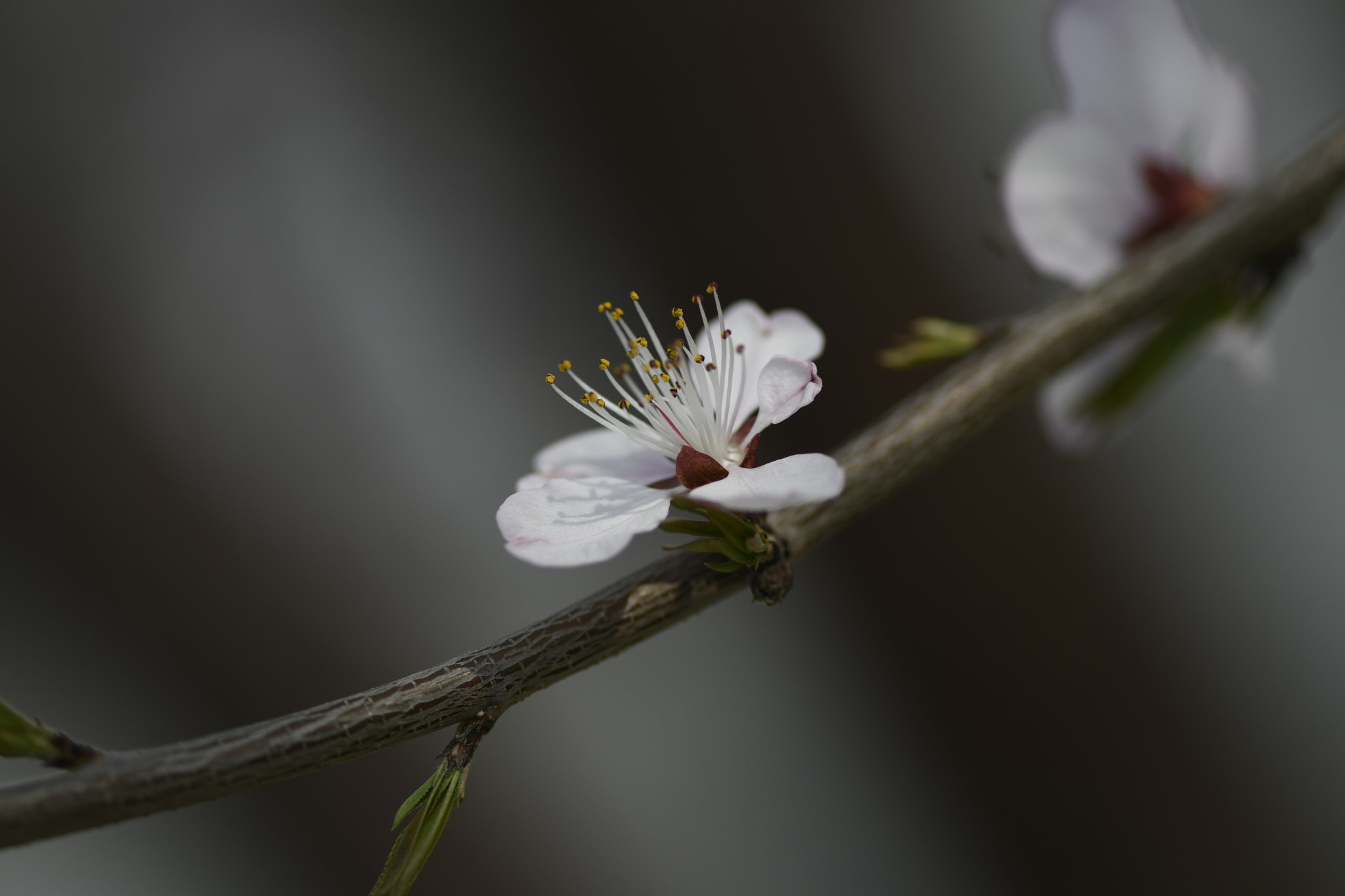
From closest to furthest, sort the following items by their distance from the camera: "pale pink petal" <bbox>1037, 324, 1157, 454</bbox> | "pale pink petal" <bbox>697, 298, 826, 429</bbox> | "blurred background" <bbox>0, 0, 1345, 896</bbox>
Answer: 1. "pale pink petal" <bbox>697, 298, 826, 429</bbox>
2. "pale pink petal" <bbox>1037, 324, 1157, 454</bbox>
3. "blurred background" <bbox>0, 0, 1345, 896</bbox>

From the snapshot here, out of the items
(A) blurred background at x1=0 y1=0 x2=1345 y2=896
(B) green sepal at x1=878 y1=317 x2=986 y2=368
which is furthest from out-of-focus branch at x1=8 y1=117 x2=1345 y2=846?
(A) blurred background at x1=0 y1=0 x2=1345 y2=896

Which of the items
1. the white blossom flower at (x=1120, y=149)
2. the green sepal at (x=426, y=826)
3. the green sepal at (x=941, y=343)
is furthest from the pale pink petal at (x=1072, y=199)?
the green sepal at (x=426, y=826)

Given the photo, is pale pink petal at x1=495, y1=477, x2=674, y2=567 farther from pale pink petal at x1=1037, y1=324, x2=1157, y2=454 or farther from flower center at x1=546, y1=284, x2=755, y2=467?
pale pink petal at x1=1037, y1=324, x2=1157, y2=454

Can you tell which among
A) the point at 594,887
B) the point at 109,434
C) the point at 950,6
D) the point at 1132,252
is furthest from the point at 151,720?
the point at 950,6

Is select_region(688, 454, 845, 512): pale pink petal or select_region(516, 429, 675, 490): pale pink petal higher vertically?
select_region(516, 429, 675, 490): pale pink petal

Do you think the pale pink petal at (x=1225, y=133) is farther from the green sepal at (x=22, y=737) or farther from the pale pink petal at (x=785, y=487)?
the green sepal at (x=22, y=737)

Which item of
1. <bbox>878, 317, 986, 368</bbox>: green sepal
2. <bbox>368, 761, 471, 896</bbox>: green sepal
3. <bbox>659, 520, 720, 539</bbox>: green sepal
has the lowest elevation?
<bbox>368, 761, 471, 896</bbox>: green sepal
